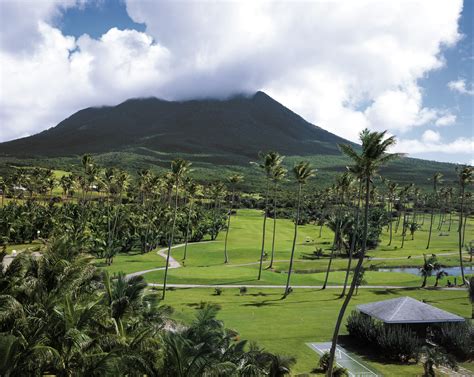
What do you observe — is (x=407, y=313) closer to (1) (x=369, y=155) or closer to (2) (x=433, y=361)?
(2) (x=433, y=361)

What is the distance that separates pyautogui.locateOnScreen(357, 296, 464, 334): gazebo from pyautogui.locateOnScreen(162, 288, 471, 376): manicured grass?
3968 mm

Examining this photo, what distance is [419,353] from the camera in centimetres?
3148

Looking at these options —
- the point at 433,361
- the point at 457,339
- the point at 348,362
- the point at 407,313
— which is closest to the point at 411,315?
the point at 407,313

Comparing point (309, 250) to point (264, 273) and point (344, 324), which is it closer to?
point (264, 273)

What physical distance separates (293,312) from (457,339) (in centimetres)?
1586

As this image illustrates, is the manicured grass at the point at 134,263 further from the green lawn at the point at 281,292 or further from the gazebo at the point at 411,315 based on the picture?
the gazebo at the point at 411,315

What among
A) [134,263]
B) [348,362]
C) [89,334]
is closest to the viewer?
[89,334]

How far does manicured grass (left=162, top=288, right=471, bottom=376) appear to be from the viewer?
31641 millimetres

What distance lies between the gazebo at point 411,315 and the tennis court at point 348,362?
458 cm

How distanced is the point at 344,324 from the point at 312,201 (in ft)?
463

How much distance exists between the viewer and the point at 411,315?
115 feet

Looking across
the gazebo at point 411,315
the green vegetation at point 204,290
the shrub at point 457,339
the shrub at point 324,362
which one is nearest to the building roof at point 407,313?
the gazebo at point 411,315

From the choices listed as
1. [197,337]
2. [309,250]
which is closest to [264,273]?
[309,250]

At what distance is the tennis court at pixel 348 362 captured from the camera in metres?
28.8
